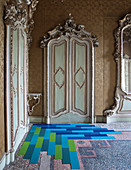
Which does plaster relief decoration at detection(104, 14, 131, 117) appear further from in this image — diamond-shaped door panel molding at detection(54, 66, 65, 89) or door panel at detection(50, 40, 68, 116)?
diamond-shaped door panel molding at detection(54, 66, 65, 89)

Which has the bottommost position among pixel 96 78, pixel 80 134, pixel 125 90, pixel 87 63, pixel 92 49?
pixel 80 134

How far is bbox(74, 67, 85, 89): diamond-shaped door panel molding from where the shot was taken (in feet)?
14.6

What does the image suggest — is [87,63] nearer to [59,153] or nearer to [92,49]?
[92,49]

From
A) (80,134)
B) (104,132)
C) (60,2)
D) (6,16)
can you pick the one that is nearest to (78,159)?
(80,134)

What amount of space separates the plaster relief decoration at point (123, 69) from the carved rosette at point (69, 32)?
23.6 inches

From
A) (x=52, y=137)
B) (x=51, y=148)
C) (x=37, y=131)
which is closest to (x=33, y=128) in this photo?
(x=37, y=131)

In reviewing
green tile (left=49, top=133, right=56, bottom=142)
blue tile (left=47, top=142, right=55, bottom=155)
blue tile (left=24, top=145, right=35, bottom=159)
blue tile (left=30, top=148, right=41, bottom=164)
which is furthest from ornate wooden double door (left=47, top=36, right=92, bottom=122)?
blue tile (left=30, top=148, right=41, bottom=164)

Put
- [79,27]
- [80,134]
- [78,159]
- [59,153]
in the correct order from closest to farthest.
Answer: [78,159], [59,153], [80,134], [79,27]

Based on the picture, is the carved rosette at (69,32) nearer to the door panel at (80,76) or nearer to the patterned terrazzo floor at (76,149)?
the door panel at (80,76)

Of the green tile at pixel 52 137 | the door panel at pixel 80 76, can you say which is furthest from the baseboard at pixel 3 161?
the door panel at pixel 80 76

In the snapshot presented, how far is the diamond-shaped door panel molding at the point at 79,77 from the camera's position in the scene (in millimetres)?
4445

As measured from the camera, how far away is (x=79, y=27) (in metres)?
4.34

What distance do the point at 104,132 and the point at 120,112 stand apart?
103cm

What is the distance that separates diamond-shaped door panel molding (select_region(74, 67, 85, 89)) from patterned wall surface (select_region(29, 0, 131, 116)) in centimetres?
34
